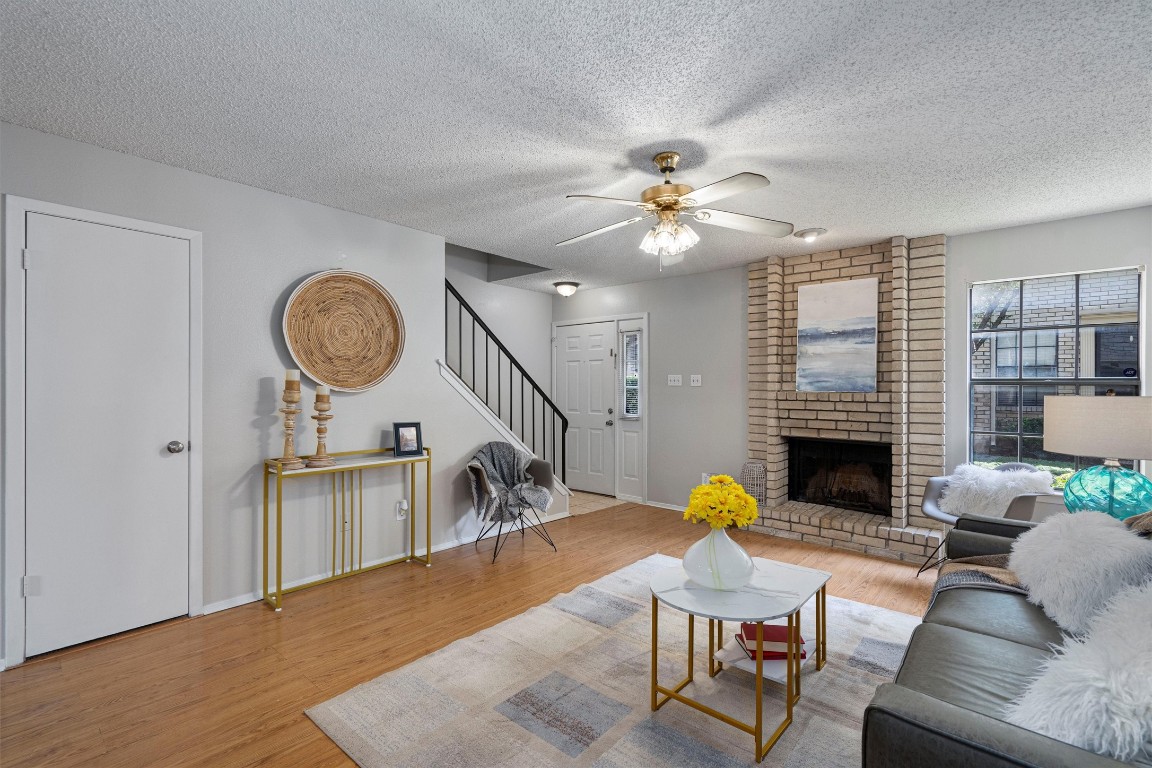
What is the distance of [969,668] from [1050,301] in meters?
3.38

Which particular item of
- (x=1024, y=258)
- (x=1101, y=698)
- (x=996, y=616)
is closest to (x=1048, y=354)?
(x=1024, y=258)

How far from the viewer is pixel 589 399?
250 inches

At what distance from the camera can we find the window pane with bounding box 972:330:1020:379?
3900 millimetres

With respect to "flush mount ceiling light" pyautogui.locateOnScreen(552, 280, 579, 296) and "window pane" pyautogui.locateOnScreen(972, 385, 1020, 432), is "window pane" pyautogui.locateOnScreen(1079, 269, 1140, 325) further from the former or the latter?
"flush mount ceiling light" pyautogui.locateOnScreen(552, 280, 579, 296)

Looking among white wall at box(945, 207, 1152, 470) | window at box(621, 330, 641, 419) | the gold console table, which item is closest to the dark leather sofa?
white wall at box(945, 207, 1152, 470)

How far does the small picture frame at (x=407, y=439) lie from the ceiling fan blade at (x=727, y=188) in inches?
95.7

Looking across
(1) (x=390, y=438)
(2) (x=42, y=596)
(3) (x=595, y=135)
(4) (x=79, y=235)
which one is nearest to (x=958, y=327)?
(3) (x=595, y=135)

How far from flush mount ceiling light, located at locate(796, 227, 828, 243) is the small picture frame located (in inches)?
125

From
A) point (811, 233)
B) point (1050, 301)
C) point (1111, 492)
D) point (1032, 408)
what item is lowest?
point (1111, 492)

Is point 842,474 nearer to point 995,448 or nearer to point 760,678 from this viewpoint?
point 995,448

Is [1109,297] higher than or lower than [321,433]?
higher

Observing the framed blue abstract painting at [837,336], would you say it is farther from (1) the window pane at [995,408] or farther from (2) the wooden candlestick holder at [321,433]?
(2) the wooden candlestick holder at [321,433]

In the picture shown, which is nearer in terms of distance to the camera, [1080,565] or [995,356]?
[1080,565]

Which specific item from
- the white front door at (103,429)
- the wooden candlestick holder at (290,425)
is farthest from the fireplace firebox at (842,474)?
the white front door at (103,429)
